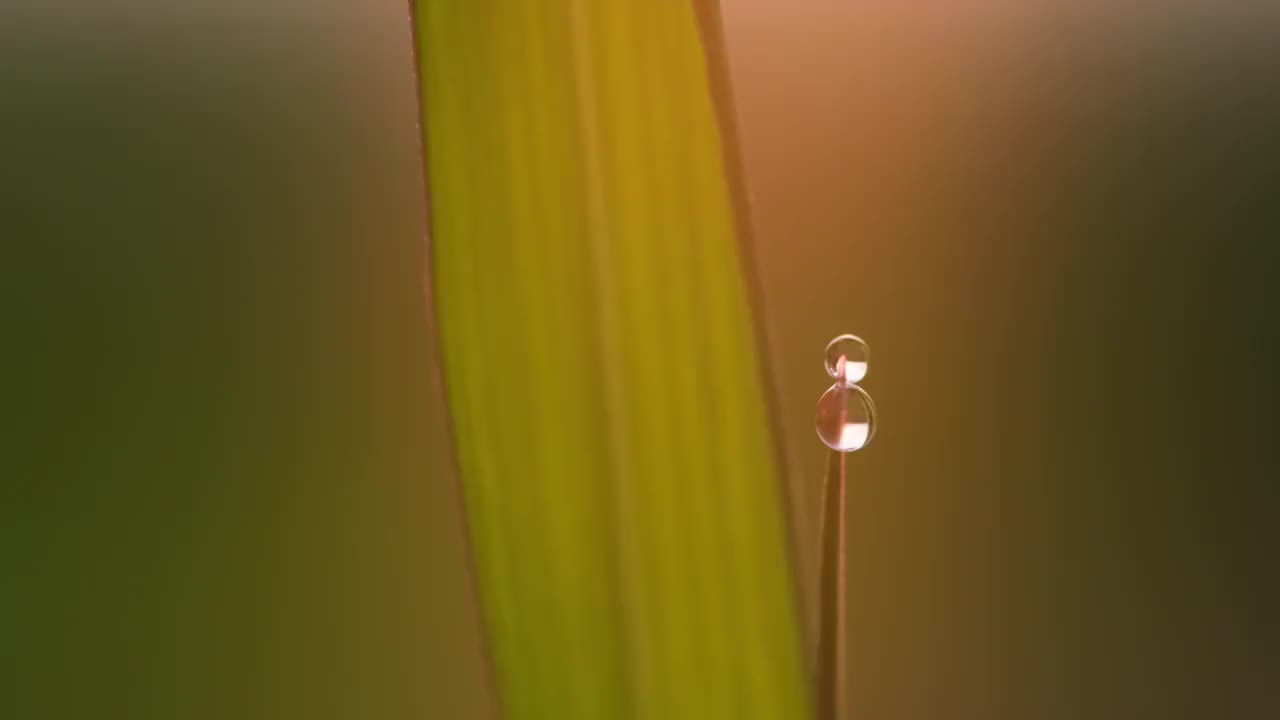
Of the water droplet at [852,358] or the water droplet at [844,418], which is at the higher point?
the water droplet at [852,358]

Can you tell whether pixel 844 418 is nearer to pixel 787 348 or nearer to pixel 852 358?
pixel 852 358

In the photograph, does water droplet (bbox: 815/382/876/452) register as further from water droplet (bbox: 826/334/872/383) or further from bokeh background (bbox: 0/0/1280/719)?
bokeh background (bbox: 0/0/1280/719)

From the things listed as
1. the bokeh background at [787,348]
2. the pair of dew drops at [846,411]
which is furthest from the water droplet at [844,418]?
the bokeh background at [787,348]

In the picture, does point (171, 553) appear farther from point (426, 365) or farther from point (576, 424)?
point (576, 424)

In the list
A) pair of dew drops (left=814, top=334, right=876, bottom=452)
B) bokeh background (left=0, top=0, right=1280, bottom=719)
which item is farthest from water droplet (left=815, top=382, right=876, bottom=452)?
bokeh background (left=0, top=0, right=1280, bottom=719)

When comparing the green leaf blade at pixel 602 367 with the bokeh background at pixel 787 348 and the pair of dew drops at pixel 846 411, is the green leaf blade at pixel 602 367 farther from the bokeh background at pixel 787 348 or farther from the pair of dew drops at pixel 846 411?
the bokeh background at pixel 787 348

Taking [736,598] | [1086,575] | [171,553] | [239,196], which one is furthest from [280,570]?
[1086,575]
